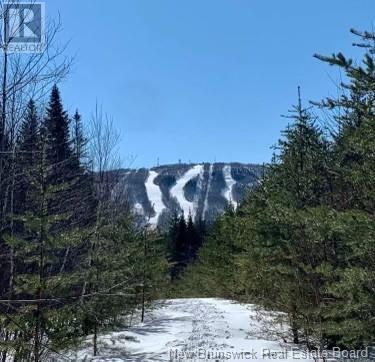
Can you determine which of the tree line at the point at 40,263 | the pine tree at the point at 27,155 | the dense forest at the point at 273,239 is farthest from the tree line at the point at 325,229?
the pine tree at the point at 27,155

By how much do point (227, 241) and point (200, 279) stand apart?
6535mm

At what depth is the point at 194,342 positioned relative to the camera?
8.92m

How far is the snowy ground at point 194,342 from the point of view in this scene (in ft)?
25.6

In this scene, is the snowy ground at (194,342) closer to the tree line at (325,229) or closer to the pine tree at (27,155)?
the tree line at (325,229)

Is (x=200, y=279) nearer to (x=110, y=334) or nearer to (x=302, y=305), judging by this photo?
(x=110, y=334)

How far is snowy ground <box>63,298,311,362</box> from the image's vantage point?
781 centimetres

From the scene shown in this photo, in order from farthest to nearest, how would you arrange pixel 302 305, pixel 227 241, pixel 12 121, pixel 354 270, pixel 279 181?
1. pixel 227 241
2. pixel 279 181
3. pixel 302 305
4. pixel 12 121
5. pixel 354 270

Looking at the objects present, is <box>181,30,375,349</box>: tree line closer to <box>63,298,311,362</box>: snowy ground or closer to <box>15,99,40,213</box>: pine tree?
<box>63,298,311,362</box>: snowy ground

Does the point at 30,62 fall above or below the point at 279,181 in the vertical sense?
above

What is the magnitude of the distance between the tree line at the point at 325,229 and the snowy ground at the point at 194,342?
2.47 feet

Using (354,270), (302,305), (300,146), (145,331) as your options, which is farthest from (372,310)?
(145,331)

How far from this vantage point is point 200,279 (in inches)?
965

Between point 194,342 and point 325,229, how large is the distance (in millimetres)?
4612

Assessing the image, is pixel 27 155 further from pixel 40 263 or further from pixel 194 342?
pixel 194 342
